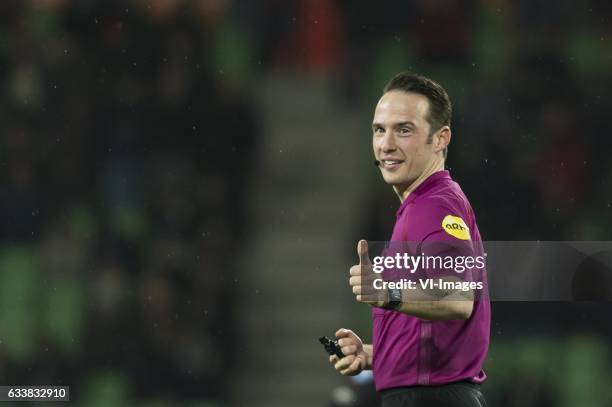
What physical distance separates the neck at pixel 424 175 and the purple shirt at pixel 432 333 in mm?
106

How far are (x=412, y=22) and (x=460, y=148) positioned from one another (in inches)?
48.4

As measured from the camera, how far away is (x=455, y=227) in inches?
111

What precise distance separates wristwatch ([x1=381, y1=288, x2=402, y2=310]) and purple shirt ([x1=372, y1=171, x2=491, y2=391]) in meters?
0.13

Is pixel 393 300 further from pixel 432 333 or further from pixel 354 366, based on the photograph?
pixel 354 366

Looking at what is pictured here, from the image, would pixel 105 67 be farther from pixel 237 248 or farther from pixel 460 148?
pixel 460 148

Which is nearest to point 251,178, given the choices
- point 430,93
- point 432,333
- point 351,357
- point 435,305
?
point 430,93

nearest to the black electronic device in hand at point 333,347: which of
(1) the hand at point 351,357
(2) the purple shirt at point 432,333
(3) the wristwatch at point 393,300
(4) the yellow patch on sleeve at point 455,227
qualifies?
(1) the hand at point 351,357

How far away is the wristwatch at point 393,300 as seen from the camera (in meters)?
2.73

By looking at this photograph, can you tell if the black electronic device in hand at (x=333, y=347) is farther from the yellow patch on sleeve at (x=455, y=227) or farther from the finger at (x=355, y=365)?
the yellow patch on sleeve at (x=455, y=227)

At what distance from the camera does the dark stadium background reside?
7117 mm

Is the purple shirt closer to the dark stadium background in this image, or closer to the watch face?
the watch face

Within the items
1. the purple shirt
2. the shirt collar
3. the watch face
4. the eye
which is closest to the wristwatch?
the watch face

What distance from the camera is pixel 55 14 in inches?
327

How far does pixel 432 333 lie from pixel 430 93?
2.35ft
